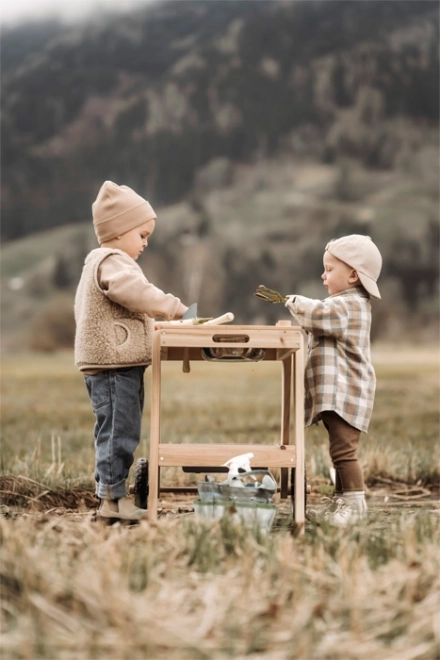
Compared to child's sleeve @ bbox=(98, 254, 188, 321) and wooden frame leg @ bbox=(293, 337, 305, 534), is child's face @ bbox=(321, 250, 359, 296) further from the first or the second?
child's sleeve @ bbox=(98, 254, 188, 321)

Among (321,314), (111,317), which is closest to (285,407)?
(321,314)

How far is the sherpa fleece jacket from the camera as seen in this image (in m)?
3.91

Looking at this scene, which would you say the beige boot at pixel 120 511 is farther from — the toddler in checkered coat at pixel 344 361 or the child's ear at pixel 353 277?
the child's ear at pixel 353 277

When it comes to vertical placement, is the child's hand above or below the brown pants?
above

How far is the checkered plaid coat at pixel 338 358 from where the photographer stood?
4164 mm

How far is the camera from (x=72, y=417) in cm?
1088

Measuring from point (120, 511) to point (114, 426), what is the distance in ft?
1.25

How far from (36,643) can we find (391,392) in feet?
44.9

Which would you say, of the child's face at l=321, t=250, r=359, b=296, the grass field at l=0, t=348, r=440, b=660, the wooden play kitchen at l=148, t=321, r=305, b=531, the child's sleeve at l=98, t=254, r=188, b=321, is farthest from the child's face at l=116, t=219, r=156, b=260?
the grass field at l=0, t=348, r=440, b=660

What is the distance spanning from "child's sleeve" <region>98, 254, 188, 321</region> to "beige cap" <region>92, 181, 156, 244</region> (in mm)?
286

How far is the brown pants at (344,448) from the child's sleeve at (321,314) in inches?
15.3

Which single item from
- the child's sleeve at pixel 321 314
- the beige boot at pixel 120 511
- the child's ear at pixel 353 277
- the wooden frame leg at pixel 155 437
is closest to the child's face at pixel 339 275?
the child's ear at pixel 353 277

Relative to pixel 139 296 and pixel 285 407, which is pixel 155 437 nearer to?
pixel 139 296

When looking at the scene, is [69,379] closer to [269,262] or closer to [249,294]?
[249,294]
